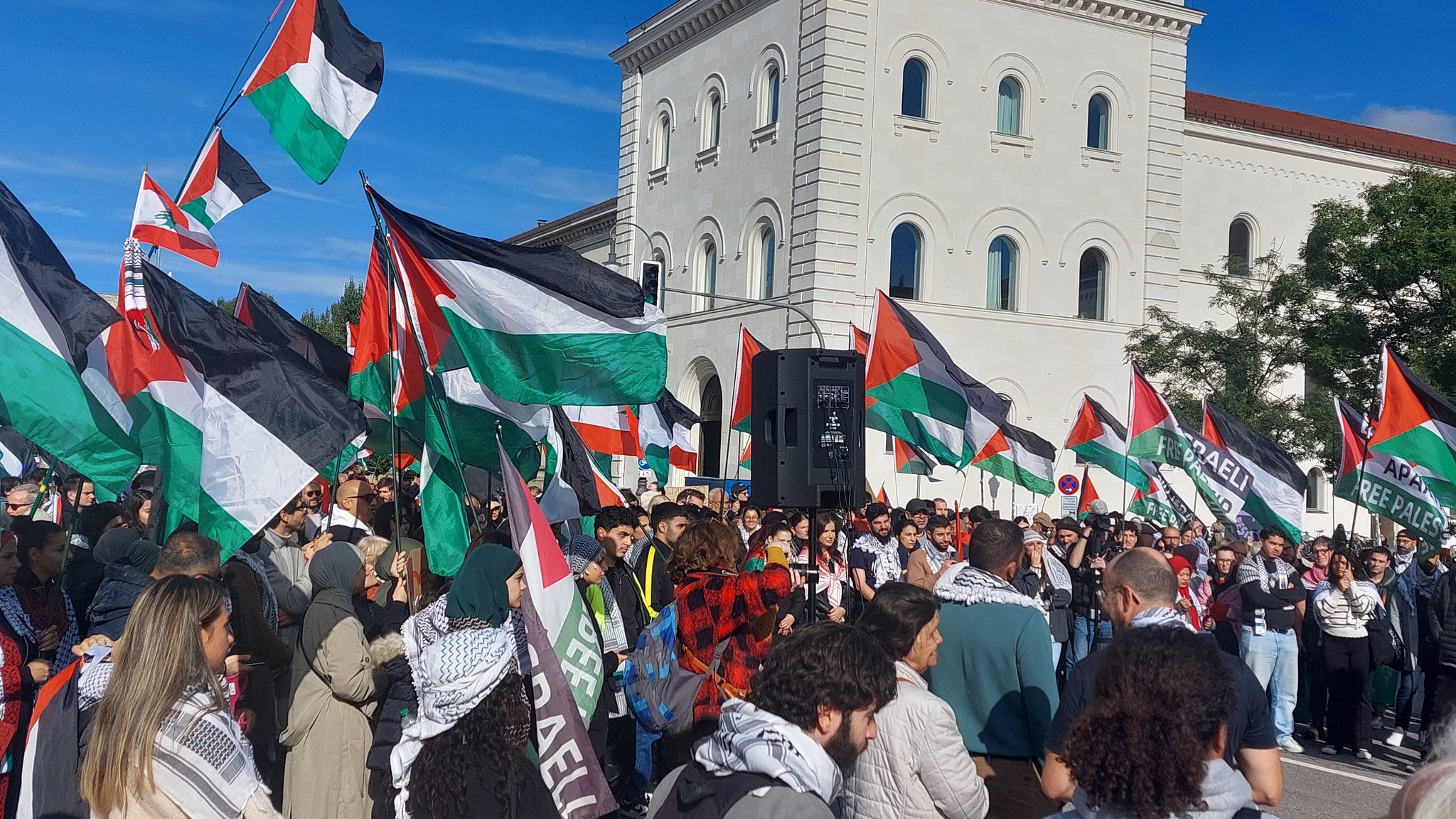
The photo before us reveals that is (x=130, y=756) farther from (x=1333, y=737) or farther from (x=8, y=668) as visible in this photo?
(x=1333, y=737)

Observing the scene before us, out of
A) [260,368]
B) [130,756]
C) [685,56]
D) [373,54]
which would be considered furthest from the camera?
[685,56]

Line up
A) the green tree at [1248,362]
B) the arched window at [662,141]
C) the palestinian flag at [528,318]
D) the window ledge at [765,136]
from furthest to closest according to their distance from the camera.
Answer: the arched window at [662,141] → the window ledge at [765,136] → the green tree at [1248,362] → the palestinian flag at [528,318]

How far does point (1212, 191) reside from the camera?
38.7m

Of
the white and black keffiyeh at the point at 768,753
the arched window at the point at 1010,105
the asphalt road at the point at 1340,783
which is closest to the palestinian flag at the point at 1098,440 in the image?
the asphalt road at the point at 1340,783

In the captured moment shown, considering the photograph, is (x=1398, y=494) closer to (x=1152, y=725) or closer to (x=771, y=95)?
(x=1152, y=725)

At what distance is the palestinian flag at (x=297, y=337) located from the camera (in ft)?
35.4

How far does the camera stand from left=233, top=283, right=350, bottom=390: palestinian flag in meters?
10.8

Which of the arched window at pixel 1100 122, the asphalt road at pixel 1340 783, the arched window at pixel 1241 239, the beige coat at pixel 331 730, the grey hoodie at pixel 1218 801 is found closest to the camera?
the grey hoodie at pixel 1218 801

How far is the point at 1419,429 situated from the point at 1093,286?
981 inches

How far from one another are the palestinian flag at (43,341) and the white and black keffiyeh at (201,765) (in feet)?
10.6

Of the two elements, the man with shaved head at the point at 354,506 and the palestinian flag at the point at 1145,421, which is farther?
the palestinian flag at the point at 1145,421

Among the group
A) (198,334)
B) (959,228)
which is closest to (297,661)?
(198,334)

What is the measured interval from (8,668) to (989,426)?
11.6 meters

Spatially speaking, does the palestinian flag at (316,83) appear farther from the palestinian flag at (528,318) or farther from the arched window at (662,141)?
the arched window at (662,141)
